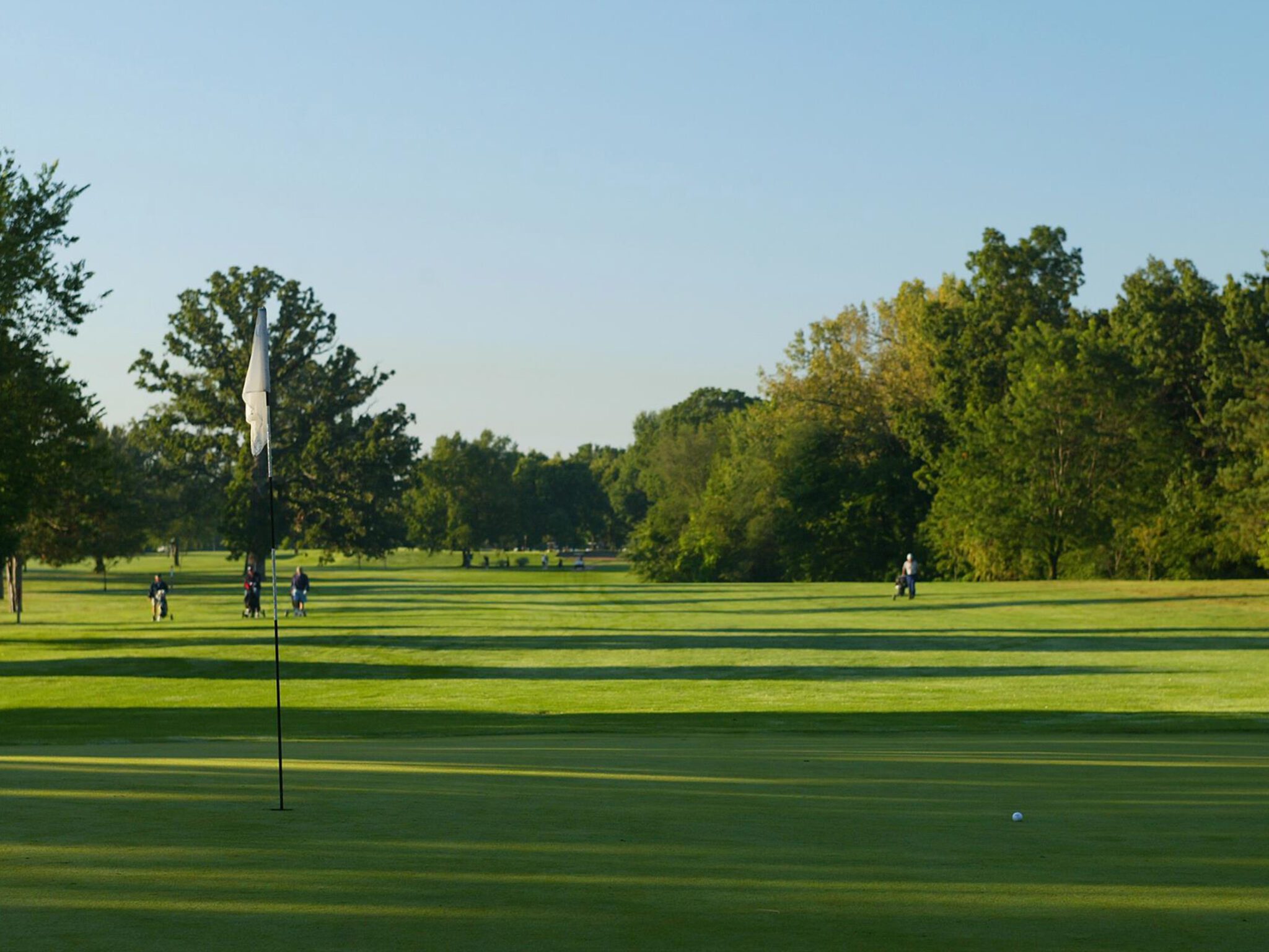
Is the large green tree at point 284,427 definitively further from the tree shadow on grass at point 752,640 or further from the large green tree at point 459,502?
the large green tree at point 459,502

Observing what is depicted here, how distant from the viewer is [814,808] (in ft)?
33.6

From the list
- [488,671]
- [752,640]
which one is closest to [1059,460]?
[752,640]

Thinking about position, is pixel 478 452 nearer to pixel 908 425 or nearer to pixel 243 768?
pixel 908 425

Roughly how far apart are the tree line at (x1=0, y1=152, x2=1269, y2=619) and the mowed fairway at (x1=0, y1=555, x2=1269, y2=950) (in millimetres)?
44244

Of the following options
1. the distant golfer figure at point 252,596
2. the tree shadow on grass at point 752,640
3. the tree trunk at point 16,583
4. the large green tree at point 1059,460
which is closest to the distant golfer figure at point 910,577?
the tree shadow on grass at point 752,640

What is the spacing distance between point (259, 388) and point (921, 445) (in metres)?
93.4

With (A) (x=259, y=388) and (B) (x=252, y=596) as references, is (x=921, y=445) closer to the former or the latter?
(B) (x=252, y=596)

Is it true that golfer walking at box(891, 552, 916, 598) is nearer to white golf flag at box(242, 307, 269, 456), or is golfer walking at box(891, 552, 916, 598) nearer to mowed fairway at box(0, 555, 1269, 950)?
mowed fairway at box(0, 555, 1269, 950)

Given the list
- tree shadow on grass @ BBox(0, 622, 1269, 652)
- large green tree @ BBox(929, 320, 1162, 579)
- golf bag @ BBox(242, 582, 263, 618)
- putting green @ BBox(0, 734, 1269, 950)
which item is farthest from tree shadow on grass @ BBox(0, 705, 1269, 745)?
large green tree @ BBox(929, 320, 1162, 579)

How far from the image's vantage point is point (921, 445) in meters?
102

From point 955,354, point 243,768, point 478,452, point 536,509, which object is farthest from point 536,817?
point 536,509

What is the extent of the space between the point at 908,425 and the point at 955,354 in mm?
6081

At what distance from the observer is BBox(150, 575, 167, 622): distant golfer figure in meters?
56.5

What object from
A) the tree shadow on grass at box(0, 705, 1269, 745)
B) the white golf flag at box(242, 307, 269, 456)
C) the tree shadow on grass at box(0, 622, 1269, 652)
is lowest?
the tree shadow on grass at box(0, 622, 1269, 652)
